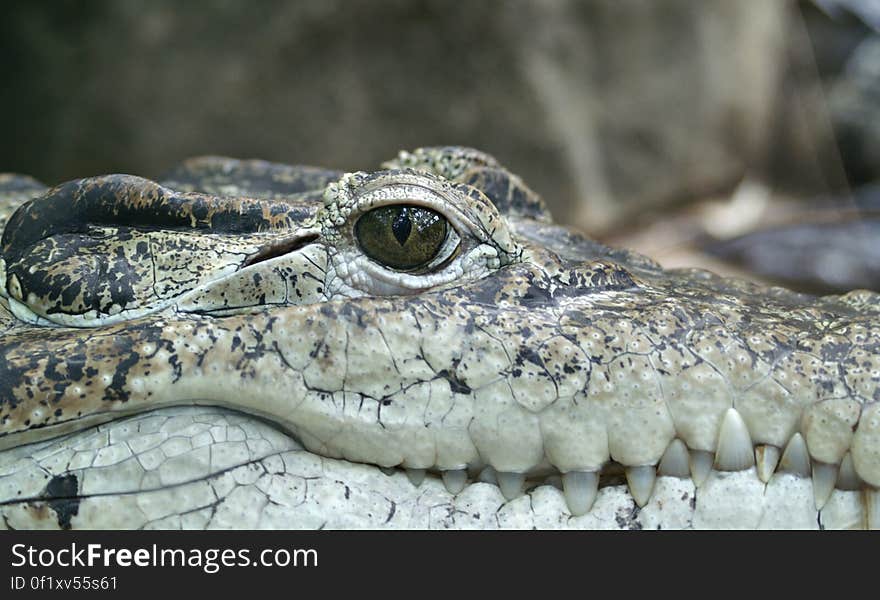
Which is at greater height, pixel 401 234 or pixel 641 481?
pixel 401 234

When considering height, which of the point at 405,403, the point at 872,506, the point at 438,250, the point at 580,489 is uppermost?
the point at 438,250

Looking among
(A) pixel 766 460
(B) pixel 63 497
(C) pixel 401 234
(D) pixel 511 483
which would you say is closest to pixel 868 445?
(A) pixel 766 460

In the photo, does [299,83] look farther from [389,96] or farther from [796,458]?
[796,458]

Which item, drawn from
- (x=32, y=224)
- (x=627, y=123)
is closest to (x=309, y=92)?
(x=627, y=123)

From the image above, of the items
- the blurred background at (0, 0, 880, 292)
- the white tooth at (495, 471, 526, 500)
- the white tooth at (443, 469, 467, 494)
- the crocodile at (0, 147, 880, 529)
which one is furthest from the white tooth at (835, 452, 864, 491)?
the blurred background at (0, 0, 880, 292)

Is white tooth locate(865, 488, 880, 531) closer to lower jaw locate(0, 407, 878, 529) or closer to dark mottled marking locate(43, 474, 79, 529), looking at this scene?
lower jaw locate(0, 407, 878, 529)
